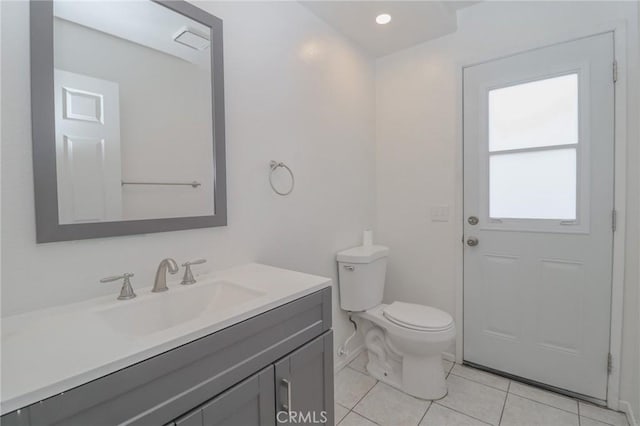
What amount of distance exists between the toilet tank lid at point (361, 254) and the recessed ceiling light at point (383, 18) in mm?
1545

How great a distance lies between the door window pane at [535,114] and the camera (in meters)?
1.71

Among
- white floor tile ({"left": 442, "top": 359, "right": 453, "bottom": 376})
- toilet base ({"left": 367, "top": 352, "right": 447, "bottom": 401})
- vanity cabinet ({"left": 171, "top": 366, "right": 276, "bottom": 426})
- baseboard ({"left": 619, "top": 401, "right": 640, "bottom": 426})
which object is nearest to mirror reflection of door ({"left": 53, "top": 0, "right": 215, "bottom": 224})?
vanity cabinet ({"left": 171, "top": 366, "right": 276, "bottom": 426})

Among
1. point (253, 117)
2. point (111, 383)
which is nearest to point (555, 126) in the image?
point (253, 117)

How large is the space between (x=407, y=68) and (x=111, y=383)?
2.49 metres

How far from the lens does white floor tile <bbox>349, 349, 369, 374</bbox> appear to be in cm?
209

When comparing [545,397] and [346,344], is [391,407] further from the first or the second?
[545,397]

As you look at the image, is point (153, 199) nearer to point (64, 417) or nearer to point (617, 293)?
point (64, 417)

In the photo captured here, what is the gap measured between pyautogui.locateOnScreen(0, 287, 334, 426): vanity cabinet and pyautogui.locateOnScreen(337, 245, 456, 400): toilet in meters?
0.76

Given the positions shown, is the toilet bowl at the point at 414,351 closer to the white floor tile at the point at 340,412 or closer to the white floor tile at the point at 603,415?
the white floor tile at the point at 340,412

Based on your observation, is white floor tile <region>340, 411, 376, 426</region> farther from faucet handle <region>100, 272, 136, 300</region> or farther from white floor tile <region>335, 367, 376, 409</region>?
faucet handle <region>100, 272, 136, 300</region>

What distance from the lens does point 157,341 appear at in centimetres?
70

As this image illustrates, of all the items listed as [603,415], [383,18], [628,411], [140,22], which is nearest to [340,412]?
[603,415]

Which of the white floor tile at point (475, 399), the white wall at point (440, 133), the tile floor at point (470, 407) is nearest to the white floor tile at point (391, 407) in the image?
the tile floor at point (470, 407)

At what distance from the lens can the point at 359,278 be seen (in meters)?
1.97
